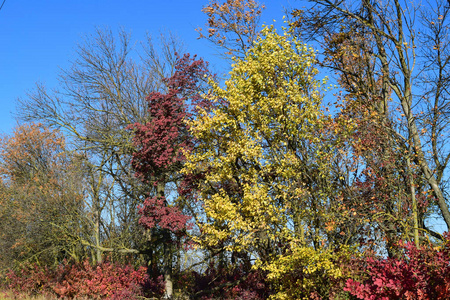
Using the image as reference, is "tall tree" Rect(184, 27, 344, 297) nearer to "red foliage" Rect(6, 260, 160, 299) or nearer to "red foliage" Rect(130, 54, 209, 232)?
"red foliage" Rect(130, 54, 209, 232)

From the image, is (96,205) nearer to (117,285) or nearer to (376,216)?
(117,285)

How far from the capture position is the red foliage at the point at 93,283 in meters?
16.1

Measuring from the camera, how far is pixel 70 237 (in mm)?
20656

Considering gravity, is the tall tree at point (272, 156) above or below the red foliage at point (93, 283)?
above

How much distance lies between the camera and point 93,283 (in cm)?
1625

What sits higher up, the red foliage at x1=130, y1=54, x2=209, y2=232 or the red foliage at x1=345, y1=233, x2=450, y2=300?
the red foliage at x1=130, y1=54, x2=209, y2=232

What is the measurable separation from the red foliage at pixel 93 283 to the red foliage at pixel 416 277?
9.76 metres

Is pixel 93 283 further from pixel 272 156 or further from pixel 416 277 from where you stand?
pixel 416 277

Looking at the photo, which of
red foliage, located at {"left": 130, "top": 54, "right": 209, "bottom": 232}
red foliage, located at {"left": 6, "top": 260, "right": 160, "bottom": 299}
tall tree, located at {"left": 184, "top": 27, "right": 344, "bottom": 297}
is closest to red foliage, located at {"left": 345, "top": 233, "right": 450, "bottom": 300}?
tall tree, located at {"left": 184, "top": 27, "right": 344, "bottom": 297}

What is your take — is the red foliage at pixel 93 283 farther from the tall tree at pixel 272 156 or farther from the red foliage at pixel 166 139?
the tall tree at pixel 272 156

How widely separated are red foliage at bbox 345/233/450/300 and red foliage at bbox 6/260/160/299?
9.76 m

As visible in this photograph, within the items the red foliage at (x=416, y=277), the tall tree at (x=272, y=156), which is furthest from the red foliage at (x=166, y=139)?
the red foliage at (x=416, y=277)

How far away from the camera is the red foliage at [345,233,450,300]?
738cm

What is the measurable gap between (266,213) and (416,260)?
15.2ft
